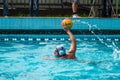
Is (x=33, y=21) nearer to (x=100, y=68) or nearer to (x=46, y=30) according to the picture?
(x=46, y=30)

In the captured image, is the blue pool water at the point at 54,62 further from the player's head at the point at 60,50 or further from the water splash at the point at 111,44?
the player's head at the point at 60,50

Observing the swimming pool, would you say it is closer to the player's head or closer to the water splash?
Result: the water splash

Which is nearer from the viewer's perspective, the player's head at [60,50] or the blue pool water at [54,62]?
the blue pool water at [54,62]

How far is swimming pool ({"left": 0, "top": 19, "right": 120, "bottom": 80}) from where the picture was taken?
7539 mm

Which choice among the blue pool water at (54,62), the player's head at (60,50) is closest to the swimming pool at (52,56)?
the blue pool water at (54,62)

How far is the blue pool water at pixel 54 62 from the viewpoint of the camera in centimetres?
747

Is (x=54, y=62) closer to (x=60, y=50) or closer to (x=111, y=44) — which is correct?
(x=60, y=50)

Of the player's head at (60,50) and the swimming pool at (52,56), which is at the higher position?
the player's head at (60,50)

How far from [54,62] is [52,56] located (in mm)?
1007

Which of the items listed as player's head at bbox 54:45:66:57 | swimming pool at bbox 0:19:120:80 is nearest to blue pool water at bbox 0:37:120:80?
swimming pool at bbox 0:19:120:80

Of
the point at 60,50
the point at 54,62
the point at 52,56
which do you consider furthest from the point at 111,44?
the point at 60,50

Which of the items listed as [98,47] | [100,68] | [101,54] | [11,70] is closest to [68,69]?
[100,68]

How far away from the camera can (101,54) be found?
1014cm

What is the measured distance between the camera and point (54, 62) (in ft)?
28.6
